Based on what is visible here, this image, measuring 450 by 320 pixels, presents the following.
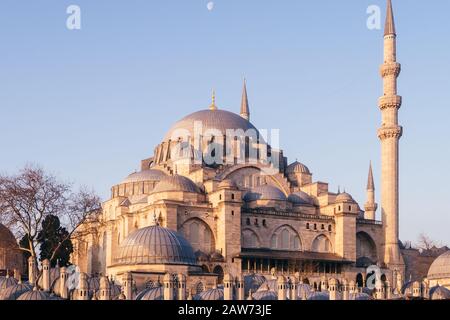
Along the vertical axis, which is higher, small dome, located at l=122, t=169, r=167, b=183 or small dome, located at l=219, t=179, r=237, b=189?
small dome, located at l=122, t=169, r=167, b=183

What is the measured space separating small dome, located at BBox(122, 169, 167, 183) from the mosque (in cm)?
8

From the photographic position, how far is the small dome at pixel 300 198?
155 feet

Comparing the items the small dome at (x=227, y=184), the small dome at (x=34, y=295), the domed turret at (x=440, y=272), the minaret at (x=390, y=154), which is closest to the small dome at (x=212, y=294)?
A: the small dome at (x=34, y=295)

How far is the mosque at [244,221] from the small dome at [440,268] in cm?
6

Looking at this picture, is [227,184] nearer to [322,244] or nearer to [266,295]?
[322,244]

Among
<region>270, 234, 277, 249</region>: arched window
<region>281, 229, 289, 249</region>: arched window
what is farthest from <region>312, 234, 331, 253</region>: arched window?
<region>270, 234, 277, 249</region>: arched window

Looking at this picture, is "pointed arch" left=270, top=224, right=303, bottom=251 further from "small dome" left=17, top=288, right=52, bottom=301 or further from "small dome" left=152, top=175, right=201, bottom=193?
"small dome" left=17, top=288, right=52, bottom=301

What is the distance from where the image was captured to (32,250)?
112 ft

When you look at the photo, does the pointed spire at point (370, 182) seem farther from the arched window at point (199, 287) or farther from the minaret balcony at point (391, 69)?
the arched window at point (199, 287)

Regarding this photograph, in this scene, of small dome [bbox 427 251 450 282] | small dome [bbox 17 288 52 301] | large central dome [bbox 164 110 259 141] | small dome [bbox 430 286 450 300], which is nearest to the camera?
small dome [bbox 17 288 52 301]

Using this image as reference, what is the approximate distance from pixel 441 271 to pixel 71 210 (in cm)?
1978

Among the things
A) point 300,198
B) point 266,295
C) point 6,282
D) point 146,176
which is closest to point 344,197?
point 300,198

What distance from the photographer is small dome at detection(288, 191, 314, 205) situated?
155 feet
